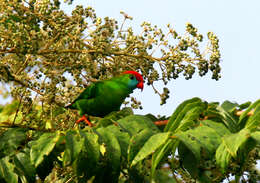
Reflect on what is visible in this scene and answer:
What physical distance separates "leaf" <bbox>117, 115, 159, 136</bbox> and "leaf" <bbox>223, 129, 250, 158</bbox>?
2.24 feet

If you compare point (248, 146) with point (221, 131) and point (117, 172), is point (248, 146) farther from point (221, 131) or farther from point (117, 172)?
point (117, 172)

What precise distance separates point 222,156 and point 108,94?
82.1 inches

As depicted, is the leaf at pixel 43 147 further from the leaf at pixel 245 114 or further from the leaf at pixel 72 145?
the leaf at pixel 245 114

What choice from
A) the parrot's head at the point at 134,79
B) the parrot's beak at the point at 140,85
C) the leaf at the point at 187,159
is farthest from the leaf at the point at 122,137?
the parrot's beak at the point at 140,85

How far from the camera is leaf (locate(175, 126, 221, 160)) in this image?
2461mm

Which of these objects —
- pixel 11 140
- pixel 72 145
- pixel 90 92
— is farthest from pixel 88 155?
pixel 90 92

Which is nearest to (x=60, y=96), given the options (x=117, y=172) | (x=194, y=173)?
(x=117, y=172)

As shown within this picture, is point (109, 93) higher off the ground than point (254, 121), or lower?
higher

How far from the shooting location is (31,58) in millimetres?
3791

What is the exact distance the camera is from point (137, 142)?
106 inches

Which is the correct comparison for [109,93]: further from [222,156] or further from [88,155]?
[222,156]

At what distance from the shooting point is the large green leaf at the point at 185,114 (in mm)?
2865

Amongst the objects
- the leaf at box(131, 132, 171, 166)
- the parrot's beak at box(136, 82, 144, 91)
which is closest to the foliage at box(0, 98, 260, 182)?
the leaf at box(131, 132, 171, 166)

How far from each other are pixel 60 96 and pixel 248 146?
2045mm
